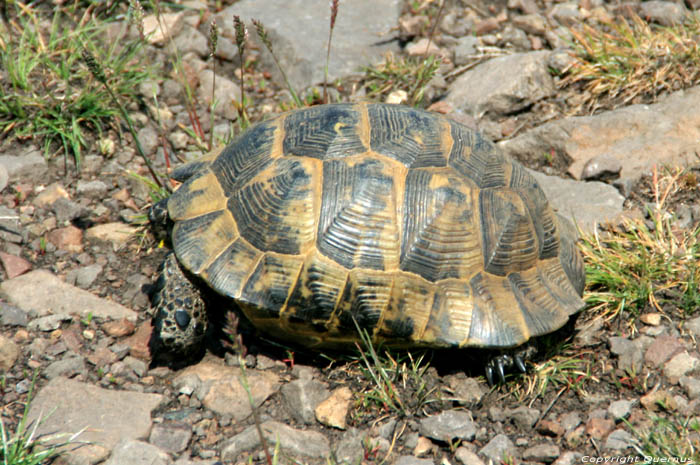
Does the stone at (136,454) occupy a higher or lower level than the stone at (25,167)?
lower

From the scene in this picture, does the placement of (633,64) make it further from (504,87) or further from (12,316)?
(12,316)

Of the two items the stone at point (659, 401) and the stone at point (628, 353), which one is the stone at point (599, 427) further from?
the stone at point (628, 353)

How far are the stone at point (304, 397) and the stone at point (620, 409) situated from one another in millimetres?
1592

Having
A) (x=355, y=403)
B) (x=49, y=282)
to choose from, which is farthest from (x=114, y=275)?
(x=355, y=403)

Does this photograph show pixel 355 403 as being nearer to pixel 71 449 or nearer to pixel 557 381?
pixel 557 381

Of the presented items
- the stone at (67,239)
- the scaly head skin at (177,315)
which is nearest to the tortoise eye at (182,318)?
the scaly head skin at (177,315)

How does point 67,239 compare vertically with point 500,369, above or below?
above

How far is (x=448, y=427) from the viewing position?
390 cm

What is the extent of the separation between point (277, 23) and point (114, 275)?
321 cm

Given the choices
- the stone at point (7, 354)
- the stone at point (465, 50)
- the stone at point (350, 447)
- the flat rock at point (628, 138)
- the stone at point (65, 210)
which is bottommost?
the stone at point (350, 447)

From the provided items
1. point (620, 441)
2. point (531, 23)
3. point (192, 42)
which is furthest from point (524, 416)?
point (192, 42)

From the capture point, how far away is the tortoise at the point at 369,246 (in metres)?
3.99

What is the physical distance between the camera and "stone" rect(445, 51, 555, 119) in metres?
6.20

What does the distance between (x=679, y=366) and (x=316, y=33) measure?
14.5 ft
